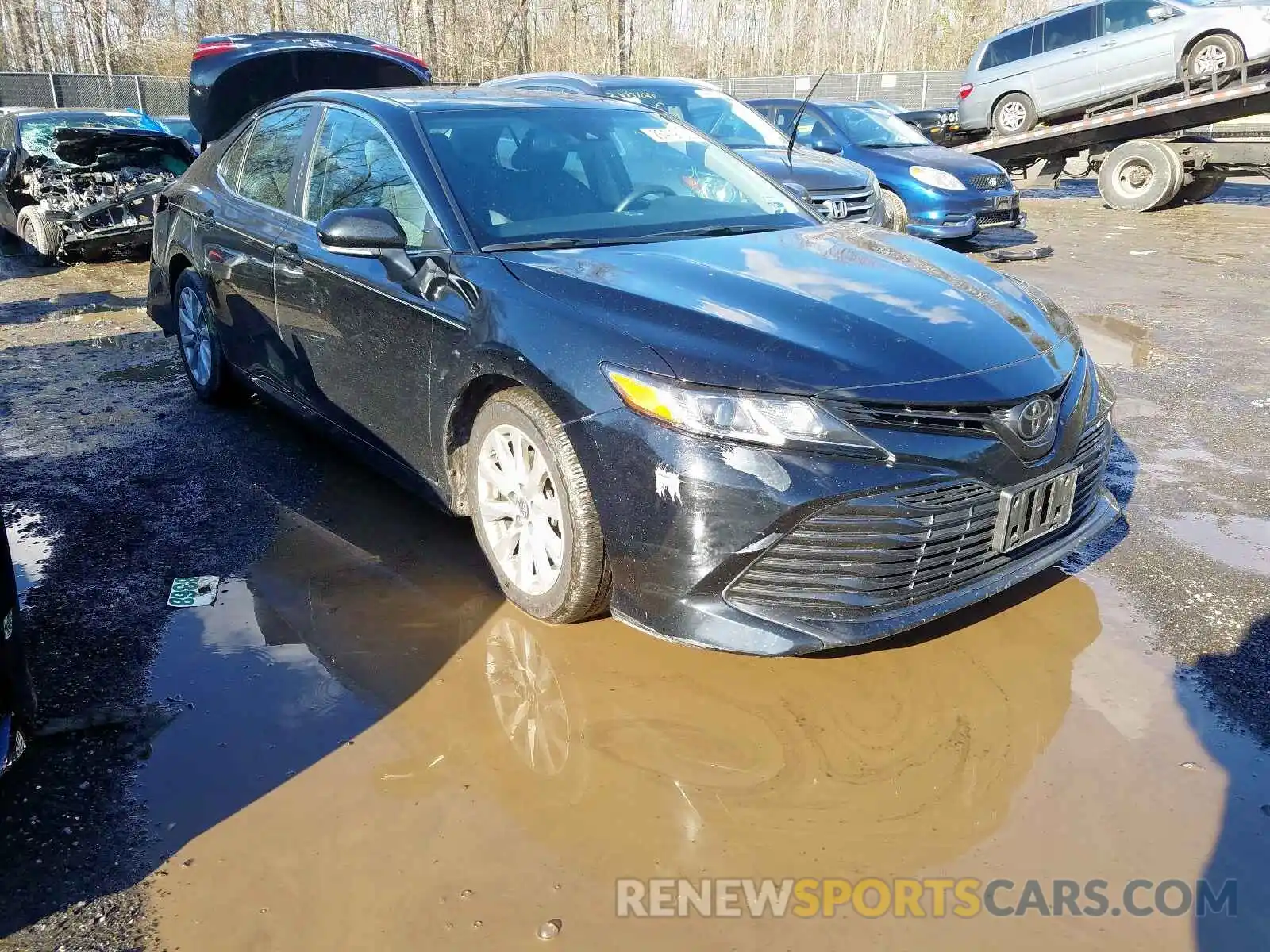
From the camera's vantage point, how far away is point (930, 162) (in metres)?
10.9

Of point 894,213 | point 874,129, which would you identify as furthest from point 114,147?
point 874,129

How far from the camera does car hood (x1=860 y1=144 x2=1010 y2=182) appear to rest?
10.7 m

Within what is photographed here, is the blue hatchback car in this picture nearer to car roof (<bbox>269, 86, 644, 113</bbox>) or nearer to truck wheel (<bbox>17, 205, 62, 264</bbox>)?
car roof (<bbox>269, 86, 644, 113</bbox>)

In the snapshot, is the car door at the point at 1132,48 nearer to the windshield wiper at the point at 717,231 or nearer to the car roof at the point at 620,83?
the car roof at the point at 620,83

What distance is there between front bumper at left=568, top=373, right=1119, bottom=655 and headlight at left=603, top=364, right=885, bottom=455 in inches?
1.4

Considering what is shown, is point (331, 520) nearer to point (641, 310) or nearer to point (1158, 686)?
point (641, 310)

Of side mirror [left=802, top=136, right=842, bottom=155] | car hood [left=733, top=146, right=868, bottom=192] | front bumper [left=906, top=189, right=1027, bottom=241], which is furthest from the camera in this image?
side mirror [left=802, top=136, right=842, bottom=155]

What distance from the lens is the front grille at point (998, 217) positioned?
10641 millimetres

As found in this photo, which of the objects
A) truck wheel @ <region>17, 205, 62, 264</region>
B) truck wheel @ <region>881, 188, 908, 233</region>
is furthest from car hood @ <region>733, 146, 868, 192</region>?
truck wheel @ <region>17, 205, 62, 264</region>

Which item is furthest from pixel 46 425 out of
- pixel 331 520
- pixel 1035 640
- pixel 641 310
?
pixel 1035 640

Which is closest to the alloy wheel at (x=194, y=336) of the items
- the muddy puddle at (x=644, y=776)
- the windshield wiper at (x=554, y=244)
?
the muddy puddle at (x=644, y=776)

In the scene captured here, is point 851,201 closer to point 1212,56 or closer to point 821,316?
point 821,316

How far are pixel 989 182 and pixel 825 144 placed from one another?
6.07 ft

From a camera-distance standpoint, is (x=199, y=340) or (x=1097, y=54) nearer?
(x=199, y=340)
